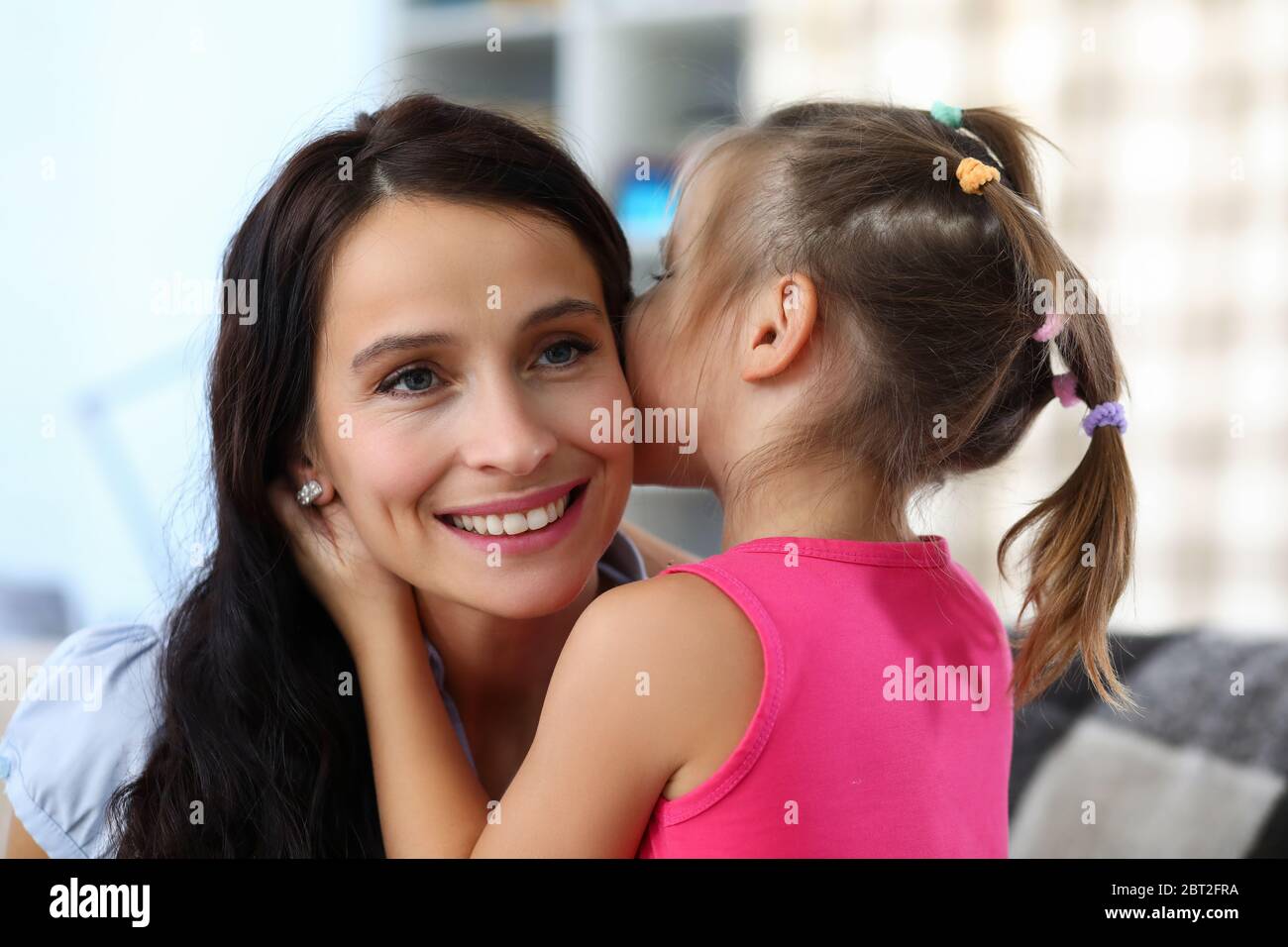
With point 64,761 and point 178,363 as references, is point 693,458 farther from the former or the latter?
point 178,363

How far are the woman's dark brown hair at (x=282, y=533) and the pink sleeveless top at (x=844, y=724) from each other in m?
0.31

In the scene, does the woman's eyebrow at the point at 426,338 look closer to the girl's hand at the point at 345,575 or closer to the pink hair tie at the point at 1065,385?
the girl's hand at the point at 345,575

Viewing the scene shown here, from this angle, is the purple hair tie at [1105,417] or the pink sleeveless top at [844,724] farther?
the purple hair tie at [1105,417]

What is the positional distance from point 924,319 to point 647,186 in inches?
66.0

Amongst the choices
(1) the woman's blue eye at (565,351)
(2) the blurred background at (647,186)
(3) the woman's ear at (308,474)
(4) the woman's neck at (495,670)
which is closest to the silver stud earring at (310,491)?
(3) the woman's ear at (308,474)

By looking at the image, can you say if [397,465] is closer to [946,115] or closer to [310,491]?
[310,491]

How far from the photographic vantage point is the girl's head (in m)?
0.92

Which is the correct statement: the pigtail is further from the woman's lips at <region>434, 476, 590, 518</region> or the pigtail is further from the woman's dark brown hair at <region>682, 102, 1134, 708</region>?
the woman's lips at <region>434, 476, 590, 518</region>

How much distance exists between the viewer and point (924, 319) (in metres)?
0.91

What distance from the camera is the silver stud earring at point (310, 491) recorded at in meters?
1.02

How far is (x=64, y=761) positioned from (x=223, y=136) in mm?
1915

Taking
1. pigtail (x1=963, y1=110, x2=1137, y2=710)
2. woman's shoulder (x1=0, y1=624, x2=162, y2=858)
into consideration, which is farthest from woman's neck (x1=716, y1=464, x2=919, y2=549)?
woman's shoulder (x1=0, y1=624, x2=162, y2=858)

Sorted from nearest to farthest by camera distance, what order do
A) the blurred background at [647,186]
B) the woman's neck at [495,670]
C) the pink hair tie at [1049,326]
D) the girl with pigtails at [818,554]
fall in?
the girl with pigtails at [818,554]
the pink hair tie at [1049,326]
the woman's neck at [495,670]
the blurred background at [647,186]
